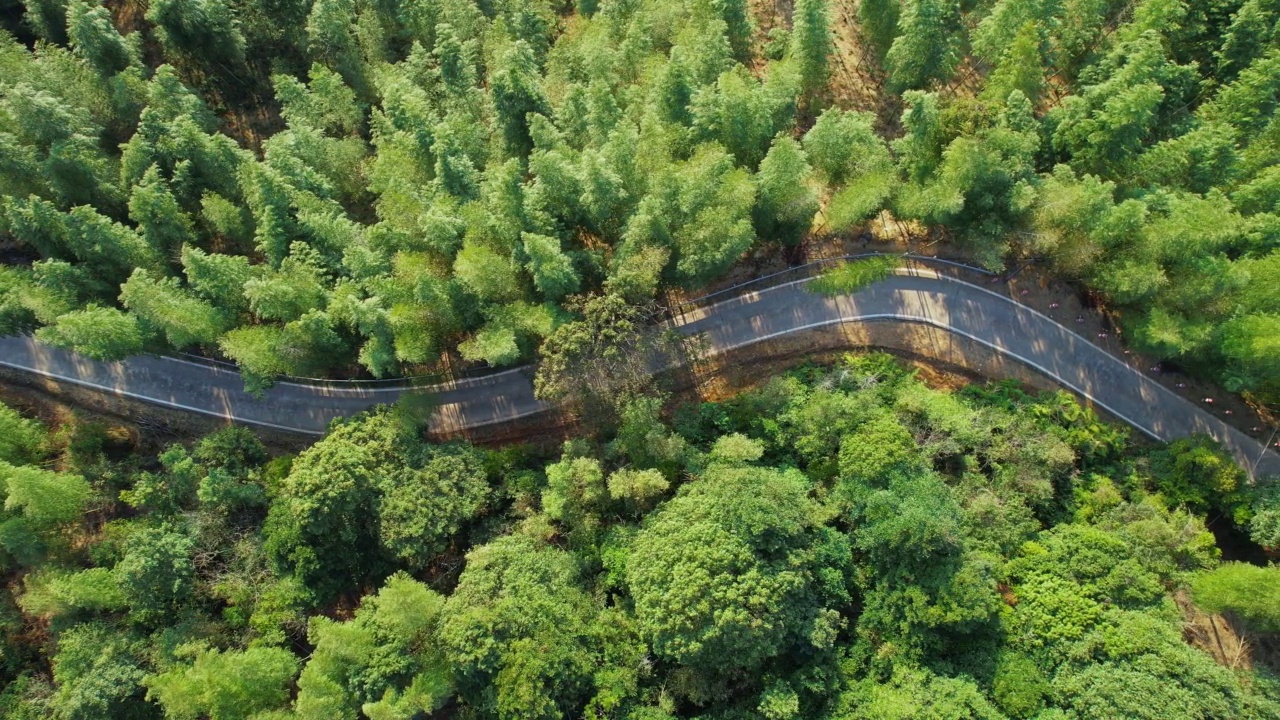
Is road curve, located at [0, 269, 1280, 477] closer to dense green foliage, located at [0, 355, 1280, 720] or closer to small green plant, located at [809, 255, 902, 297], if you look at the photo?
small green plant, located at [809, 255, 902, 297]

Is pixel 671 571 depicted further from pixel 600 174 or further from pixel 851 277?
pixel 851 277

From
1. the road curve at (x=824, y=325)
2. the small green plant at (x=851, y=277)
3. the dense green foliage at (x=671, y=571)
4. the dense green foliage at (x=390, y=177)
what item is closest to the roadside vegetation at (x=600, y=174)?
the dense green foliage at (x=390, y=177)

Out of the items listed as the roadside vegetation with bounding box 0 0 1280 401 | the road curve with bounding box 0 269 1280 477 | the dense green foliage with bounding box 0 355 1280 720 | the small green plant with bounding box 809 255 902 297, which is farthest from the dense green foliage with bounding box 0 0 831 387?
the dense green foliage with bounding box 0 355 1280 720

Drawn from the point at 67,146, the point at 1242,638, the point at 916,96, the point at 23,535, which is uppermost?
the point at 67,146

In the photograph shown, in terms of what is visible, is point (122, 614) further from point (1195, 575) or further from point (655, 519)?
point (1195, 575)

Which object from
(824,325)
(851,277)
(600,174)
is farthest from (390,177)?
(851,277)

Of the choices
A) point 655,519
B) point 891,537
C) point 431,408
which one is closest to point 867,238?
point 891,537

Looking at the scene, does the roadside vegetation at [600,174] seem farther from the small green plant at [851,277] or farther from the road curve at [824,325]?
the small green plant at [851,277]
